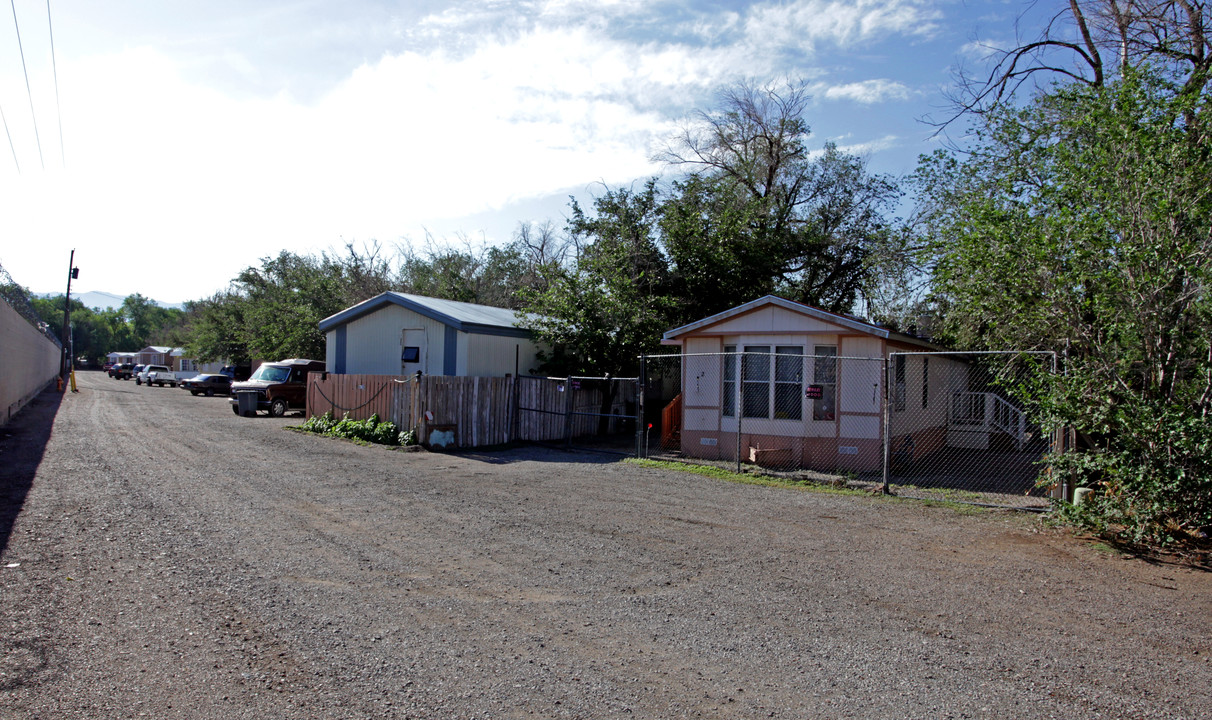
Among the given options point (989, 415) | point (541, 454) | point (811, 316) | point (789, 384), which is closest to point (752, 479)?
point (789, 384)

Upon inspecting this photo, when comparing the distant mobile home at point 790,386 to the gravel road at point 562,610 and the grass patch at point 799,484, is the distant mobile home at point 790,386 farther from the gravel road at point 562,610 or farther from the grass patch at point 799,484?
the gravel road at point 562,610

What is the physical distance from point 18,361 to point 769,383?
69.8 ft

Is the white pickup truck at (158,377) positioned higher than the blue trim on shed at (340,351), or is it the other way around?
the blue trim on shed at (340,351)

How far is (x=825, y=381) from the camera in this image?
41.8 ft

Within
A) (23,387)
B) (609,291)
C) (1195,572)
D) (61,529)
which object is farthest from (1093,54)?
(23,387)

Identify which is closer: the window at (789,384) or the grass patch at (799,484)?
the grass patch at (799,484)

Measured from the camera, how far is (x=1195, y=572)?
6.34m

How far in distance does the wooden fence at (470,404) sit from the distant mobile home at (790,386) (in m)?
2.98

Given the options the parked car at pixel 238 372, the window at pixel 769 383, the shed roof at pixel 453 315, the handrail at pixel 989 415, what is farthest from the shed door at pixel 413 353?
the parked car at pixel 238 372

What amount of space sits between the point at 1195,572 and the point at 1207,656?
236cm

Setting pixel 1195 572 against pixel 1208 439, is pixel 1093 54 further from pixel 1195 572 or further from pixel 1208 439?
pixel 1195 572

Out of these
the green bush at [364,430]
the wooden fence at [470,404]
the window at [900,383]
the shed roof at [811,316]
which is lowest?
the green bush at [364,430]

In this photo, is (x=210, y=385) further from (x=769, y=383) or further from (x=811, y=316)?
(x=811, y=316)

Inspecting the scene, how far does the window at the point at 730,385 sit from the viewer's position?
13562 mm
